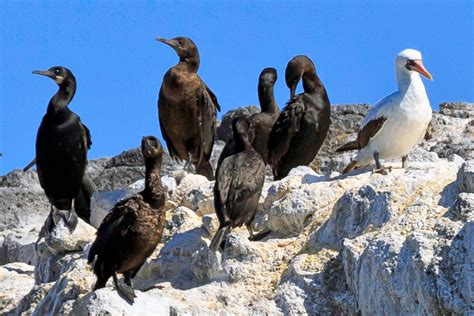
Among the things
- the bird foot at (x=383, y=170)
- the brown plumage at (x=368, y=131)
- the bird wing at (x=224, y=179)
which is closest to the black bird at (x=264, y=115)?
the brown plumage at (x=368, y=131)

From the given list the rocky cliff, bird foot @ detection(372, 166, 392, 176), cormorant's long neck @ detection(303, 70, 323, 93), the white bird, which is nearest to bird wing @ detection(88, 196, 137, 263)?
the rocky cliff

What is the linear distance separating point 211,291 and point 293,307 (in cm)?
83

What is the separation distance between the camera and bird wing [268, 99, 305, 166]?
52.9 feet

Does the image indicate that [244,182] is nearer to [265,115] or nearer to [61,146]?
[61,146]

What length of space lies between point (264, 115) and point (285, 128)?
0.83m

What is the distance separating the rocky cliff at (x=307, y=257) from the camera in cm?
1024

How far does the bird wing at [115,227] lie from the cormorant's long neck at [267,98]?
16.1ft

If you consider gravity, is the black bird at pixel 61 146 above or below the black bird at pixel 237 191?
above

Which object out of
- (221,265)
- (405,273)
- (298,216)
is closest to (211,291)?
(221,265)

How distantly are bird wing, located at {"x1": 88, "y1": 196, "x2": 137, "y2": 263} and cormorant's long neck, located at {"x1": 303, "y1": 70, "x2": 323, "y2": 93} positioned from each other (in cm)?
461

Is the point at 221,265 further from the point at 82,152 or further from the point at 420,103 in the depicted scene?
the point at 82,152

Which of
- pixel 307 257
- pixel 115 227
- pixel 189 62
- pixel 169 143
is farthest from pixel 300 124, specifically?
pixel 307 257

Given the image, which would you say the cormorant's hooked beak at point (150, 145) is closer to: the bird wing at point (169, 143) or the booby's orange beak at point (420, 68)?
the booby's orange beak at point (420, 68)

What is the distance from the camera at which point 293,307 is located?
11.2 m
